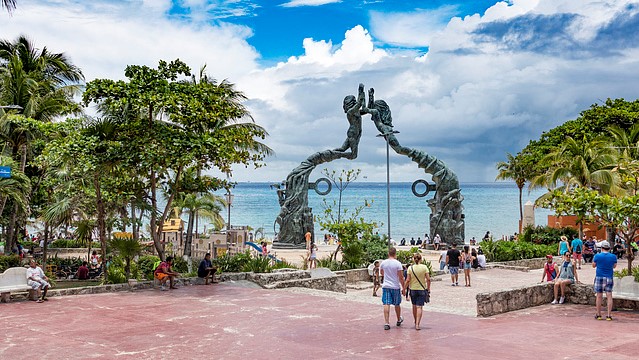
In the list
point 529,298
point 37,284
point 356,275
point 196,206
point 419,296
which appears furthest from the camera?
point 196,206

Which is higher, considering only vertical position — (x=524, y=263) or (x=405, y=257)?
(x=405, y=257)

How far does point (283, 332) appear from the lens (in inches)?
409

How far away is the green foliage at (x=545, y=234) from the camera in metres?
31.3

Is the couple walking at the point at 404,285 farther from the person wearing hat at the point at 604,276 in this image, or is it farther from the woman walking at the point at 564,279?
the woman walking at the point at 564,279

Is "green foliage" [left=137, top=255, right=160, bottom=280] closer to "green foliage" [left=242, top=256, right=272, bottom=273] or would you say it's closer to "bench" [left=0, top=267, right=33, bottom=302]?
"green foliage" [left=242, top=256, right=272, bottom=273]

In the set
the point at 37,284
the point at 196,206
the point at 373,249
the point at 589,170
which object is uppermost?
the point at 589,170

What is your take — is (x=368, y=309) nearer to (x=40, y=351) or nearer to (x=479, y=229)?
(x=40, y=351)

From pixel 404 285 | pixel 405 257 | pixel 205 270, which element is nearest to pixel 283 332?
pixel 404 285

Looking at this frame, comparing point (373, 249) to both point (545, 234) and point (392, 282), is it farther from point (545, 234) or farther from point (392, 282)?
point (392, 282)

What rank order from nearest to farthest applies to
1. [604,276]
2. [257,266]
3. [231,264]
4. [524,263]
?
[604,276] < [257,266] < [231,264] < [524,263]

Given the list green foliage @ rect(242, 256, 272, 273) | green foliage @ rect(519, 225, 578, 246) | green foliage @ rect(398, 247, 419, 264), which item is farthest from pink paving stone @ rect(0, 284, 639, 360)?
green foliage @ rect(519, 225, 578, 246)

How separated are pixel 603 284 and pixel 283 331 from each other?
632cm

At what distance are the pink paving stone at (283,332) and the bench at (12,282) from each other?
35cm

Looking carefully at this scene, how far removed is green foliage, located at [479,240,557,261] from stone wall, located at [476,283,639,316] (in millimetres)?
13441
